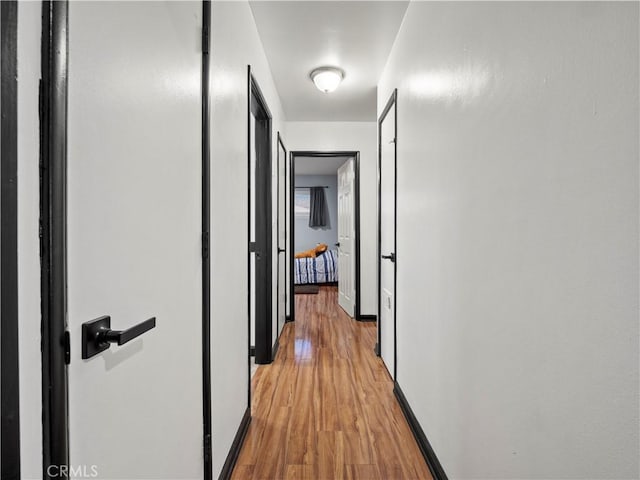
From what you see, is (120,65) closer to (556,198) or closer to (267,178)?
(556,198)

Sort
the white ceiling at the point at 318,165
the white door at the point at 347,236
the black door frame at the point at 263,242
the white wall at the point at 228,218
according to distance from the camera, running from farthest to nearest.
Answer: the white ceiling at the point at 318,165 → the white door at the point at 347,236 → the black door frame at the point at 263,242 → the white wall at the point at 228,218

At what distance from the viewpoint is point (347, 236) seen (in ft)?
16.2

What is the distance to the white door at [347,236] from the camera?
15.3 ft

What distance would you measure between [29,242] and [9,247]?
50 mm

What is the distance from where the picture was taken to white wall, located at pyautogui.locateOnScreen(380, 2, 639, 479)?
67 centimetres

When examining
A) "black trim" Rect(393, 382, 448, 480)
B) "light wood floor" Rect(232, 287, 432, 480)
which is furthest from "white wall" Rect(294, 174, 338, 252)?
"black trim" Rect(393, 382, 448, 480)

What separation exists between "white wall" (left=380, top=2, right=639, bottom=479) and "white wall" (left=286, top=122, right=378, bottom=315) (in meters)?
2.78

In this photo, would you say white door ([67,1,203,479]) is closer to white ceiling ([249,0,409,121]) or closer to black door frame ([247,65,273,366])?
white ceiling ([249,0,409,121])

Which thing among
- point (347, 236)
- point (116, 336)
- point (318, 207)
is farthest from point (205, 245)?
point (318, 207)

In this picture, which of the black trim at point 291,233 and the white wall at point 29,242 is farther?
the black trim at point 291,233

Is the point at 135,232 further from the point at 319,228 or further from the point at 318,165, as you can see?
the point at 319,228

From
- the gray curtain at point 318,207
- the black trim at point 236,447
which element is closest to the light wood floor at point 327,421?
the black trim at point 236,447

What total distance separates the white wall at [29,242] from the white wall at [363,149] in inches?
154

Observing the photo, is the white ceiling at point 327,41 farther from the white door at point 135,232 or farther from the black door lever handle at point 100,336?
the black door lever handle at point 100,336
